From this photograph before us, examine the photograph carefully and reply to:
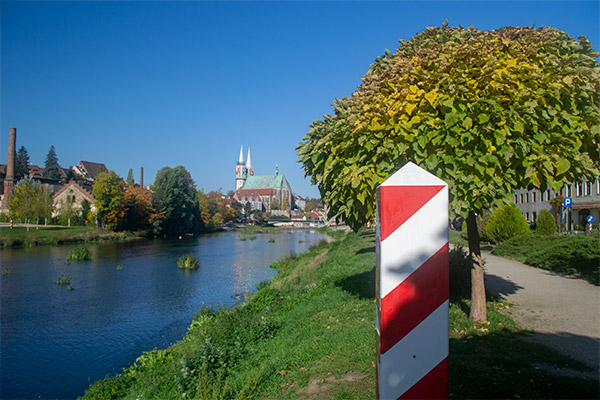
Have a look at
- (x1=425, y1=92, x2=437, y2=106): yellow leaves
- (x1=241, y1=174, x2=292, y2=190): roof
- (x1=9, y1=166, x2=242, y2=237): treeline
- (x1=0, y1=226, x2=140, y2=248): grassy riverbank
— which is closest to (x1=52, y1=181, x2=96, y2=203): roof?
(x1=9, y1=166, x2=242, y2=237): treeline

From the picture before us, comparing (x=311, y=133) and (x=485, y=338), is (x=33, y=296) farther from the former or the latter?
(x=485, y=338)

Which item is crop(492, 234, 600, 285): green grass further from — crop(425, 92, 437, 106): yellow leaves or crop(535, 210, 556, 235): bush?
crop(425, 92, 437, 106): yellow leaves

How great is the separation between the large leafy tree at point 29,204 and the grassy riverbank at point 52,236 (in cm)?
577

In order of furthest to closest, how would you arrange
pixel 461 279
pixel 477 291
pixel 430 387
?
pixel 461 279 → pixel 477 291 → pixel 430 387

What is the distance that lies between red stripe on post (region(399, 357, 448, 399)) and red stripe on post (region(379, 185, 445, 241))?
61 centimetres

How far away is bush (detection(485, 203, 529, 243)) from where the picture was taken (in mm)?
21953

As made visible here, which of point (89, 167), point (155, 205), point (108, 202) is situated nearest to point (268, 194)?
point (89, 167)

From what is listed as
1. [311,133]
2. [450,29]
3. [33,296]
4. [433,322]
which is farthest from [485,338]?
[33,296]

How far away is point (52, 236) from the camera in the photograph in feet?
147

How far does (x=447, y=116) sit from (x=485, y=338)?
11.1 feet

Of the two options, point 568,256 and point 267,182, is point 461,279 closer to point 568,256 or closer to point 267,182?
point 568,256

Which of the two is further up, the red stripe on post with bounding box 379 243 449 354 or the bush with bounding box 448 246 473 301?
the red stripe on post with bounding box 379 243 449 354

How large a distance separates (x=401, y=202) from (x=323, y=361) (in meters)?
5.02

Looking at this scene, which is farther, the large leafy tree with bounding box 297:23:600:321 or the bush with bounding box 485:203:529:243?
the bush with bounding box 485:203:529:243
